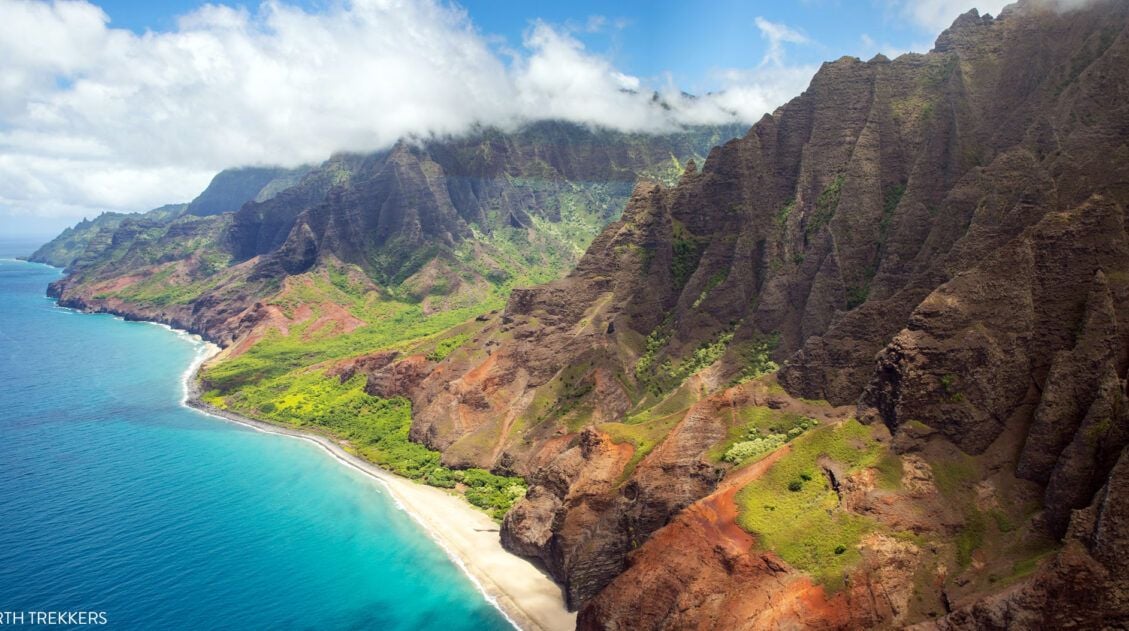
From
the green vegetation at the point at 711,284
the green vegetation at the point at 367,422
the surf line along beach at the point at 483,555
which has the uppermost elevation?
the green vegetation at the point at 711,284

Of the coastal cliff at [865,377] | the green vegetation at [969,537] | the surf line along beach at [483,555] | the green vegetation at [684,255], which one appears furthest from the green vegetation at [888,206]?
the surf line along beach at [483,555]

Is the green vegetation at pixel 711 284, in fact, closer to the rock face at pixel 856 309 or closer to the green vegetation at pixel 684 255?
the rock face at pixel 856 309

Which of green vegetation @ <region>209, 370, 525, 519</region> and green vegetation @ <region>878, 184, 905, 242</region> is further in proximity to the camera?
green vegetation @ <region>209, 370, 525, 519</region>

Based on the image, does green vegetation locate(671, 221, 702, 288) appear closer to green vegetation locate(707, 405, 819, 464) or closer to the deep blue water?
green vegetation locate(707, 405, 819, 464)

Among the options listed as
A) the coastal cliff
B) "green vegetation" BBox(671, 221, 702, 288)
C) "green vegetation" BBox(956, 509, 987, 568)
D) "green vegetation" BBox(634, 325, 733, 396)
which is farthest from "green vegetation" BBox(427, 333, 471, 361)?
"green vegetation" BBox(956, 509, 987, 568)

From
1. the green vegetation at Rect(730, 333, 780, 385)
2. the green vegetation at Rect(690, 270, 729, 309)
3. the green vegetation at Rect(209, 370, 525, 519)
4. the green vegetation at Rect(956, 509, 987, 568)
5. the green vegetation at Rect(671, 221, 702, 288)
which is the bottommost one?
the green vegetation at Rect(209, 370, 525, 519)

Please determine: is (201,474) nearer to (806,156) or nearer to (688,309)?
(688,309)

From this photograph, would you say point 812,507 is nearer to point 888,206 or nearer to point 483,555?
point 483,555
